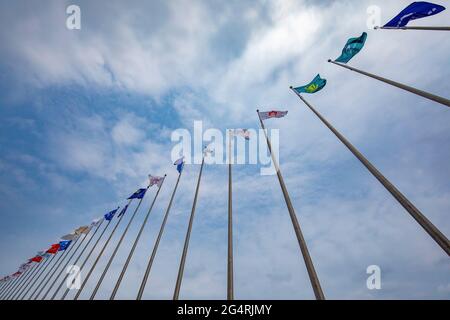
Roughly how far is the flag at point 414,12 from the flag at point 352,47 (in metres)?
1.40

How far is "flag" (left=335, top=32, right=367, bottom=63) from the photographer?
1453 cm

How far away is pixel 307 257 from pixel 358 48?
1178 centimetres

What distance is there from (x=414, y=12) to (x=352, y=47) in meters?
3.17

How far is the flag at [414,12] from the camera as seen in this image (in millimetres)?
11847

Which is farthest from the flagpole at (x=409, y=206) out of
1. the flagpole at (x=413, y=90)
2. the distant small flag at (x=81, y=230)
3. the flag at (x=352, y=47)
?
the distant small flag at (x=81, y=230)

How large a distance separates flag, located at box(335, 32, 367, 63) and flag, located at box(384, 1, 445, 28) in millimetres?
1402

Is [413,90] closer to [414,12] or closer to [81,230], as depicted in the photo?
[414,12]

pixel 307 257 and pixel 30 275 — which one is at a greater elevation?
pixel 30 275

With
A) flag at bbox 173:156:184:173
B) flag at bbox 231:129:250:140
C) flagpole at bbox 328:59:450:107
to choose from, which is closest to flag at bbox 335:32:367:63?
flagpole at bbox 328:59:450:107

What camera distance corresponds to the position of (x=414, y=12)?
12367mm

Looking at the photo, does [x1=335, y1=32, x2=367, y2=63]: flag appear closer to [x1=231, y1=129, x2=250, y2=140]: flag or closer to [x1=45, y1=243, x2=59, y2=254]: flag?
[x1=231, y1=129, x2=250, y2=140]: flag
